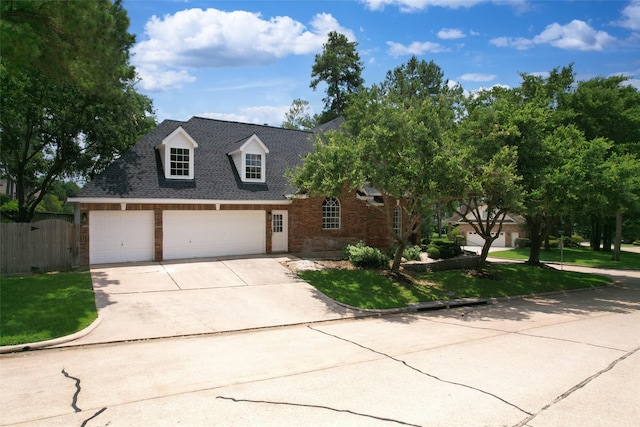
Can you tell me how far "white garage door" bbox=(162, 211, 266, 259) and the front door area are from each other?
537 mm

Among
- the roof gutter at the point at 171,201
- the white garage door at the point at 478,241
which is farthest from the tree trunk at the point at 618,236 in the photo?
the roof gutter at the point at 171,201

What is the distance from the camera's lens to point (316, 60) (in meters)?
47.7

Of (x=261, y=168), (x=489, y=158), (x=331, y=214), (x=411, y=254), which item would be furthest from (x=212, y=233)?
(x=489, y=158)

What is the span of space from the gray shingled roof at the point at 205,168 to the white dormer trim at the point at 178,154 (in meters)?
0.35

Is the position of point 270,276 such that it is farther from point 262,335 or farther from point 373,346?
point 373,346

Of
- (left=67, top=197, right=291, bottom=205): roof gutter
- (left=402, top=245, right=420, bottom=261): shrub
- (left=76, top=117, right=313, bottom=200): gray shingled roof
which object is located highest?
(left=76, top=117, right=313, bottom=200): gray shingled roof

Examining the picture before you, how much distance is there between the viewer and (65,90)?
2070cm

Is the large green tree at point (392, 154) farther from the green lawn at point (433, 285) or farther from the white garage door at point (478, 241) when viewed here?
the white garage door at point (478, 241)

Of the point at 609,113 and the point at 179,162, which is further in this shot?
the point at 609,113

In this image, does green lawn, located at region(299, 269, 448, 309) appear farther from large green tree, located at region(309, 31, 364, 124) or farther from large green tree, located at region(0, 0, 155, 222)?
large green tree, located at region(309, 31, 364, 124)

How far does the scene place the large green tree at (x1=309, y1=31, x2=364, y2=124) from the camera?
4772cm

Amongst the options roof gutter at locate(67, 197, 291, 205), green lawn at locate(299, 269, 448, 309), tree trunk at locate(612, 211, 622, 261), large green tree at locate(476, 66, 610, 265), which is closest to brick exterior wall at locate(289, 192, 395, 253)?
roof gutter at locate(67, 197, 291, 205)

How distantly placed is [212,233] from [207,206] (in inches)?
52.2

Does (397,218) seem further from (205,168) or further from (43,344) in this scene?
(43,344)
